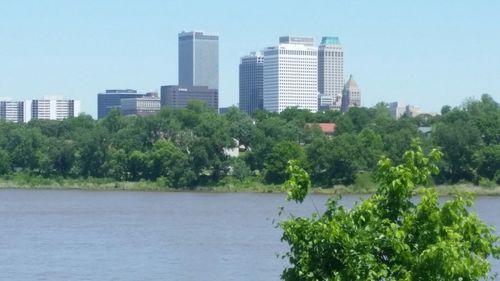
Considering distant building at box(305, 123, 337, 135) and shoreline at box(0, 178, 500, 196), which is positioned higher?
distant building at box(305, 123, 337, 135)

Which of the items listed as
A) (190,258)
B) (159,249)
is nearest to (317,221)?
(190,258)

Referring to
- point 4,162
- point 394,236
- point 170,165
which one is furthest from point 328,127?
point 394,236

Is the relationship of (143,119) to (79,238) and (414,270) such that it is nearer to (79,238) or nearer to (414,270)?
(79,238)

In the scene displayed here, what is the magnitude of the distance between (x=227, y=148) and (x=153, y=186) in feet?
19.7

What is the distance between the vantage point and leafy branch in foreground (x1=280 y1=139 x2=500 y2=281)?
11930mm

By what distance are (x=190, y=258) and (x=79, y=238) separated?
8.66 metres

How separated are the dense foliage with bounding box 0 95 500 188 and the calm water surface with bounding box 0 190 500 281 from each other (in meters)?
9.25

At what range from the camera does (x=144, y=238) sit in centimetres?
4503

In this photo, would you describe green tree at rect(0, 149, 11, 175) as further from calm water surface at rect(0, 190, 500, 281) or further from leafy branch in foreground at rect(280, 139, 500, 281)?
leafy branch in foreground at rect(280, 139, 500, 281)

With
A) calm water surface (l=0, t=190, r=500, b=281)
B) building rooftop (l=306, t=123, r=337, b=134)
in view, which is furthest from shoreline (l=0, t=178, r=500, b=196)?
building rooftop (l=306, t=123, r=337, b=134)

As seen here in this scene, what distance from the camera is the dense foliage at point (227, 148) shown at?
8450cm

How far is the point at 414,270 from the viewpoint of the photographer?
12047mm

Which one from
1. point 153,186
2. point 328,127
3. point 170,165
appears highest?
point 328,127

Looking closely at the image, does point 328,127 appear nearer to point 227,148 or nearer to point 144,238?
point 227,148
